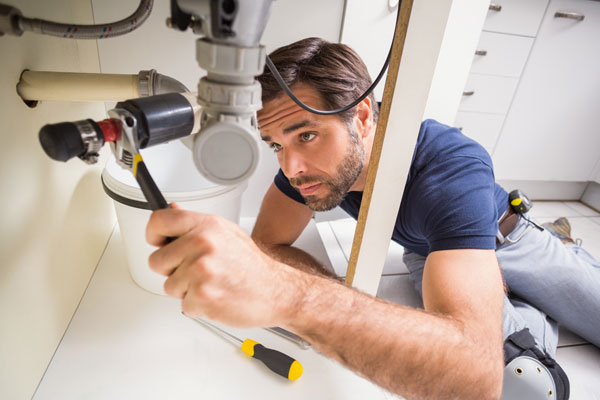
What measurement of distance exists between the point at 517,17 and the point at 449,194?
1.48 meters

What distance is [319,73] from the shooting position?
74 centimetres

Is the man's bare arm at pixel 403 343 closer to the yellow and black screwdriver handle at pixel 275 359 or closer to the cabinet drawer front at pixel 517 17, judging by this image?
the yellow and black screwdriver handle at pixel 275 359

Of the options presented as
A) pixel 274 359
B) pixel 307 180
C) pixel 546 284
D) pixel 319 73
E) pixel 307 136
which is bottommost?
pixel 546 284

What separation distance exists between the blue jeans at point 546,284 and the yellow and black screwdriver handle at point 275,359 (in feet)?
1.93

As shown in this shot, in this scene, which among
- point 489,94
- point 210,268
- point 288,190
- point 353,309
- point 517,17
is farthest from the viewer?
point 489,94

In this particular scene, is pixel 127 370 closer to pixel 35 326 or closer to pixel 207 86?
pixel 35 326

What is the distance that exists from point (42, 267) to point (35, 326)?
84mm

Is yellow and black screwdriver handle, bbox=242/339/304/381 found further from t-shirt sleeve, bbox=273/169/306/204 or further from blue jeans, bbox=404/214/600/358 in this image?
blue jeans, bbox=404/214/600/358

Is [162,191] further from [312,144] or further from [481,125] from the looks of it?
[481,125]

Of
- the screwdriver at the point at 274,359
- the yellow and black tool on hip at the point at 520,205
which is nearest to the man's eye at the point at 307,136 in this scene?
the screwdriver at the point at 274,359

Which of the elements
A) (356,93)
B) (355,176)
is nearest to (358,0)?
(356,93)

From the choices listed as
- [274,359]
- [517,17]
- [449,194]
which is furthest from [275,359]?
[517,17]

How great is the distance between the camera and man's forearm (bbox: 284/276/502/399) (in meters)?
0.41

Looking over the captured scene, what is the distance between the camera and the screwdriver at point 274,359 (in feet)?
1.82
